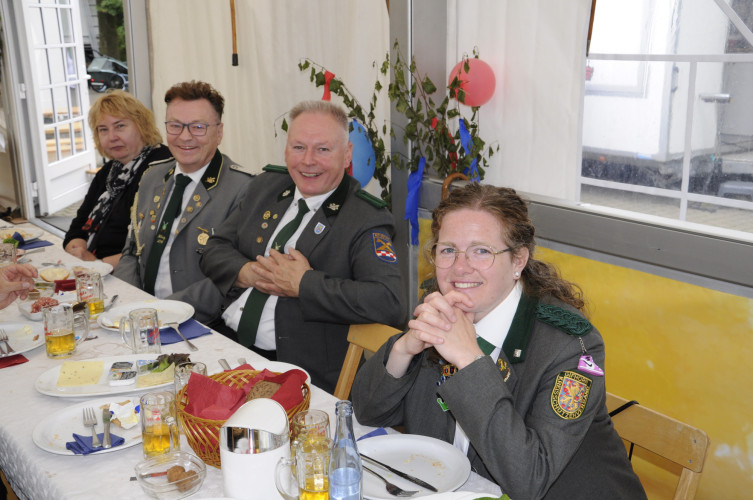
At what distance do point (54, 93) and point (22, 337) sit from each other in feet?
17.6

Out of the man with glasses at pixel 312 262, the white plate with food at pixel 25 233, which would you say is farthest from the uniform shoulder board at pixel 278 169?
the white plate with food at pixel 25 233

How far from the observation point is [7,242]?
3.17m

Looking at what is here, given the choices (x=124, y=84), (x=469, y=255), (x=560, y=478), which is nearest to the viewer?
(x=560, y=478)

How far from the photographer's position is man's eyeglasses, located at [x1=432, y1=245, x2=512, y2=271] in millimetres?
1627

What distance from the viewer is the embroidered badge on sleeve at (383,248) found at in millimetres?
2477

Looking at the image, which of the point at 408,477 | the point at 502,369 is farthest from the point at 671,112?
the point at 408,477

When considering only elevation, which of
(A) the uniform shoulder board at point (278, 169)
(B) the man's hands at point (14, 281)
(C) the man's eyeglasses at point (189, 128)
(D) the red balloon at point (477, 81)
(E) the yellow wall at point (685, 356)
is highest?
(D) the red balloon at point (477, 81)

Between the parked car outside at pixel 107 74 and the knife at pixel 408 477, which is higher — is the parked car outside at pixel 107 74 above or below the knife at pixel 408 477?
above

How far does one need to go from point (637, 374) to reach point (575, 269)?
0.47 m

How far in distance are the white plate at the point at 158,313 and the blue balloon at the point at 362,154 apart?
132cm

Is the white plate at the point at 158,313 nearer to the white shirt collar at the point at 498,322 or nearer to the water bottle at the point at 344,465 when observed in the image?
the white shirt collar at the point at 498,322

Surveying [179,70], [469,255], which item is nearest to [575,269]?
[469,255]

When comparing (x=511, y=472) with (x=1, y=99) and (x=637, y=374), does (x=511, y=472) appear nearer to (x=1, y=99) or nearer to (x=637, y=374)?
(x=637, y=374)

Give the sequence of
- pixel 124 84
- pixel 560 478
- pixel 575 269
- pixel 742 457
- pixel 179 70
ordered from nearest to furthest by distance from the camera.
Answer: pixel 560 478
pixel 742 457
pixel 575 269
pixel 179 70
pixel 124 84
